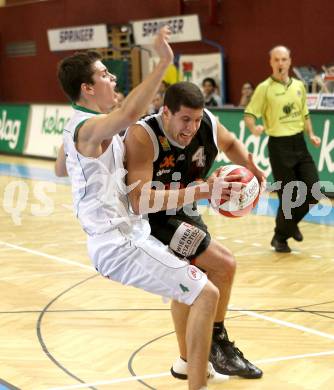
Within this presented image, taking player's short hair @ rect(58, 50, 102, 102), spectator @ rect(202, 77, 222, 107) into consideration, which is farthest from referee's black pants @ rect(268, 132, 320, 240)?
spectator @ rect(202, 77, 222, 107)

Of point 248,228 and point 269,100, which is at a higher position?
point 269,100

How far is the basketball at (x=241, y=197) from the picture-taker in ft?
15.5

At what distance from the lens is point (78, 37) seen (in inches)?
827

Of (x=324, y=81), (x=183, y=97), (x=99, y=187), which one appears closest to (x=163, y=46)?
(x=183, y=97)

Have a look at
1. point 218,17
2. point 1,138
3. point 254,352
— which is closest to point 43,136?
point 1,138

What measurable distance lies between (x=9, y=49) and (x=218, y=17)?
31.1ft

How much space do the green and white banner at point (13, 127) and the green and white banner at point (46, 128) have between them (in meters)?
0.28

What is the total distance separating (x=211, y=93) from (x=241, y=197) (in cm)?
1206

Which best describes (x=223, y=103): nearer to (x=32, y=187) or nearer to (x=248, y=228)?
(x=32, y=187)

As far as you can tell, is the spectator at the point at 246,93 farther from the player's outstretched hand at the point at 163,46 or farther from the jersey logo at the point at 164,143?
the player's outstretched hand at the point at 163,46

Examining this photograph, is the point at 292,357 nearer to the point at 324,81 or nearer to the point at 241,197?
the point at 241,197

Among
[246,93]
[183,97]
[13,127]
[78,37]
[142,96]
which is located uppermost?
[142,96]

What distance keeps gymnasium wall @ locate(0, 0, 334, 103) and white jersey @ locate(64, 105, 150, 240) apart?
1215 centimetres

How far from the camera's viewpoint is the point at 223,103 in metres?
17.7
